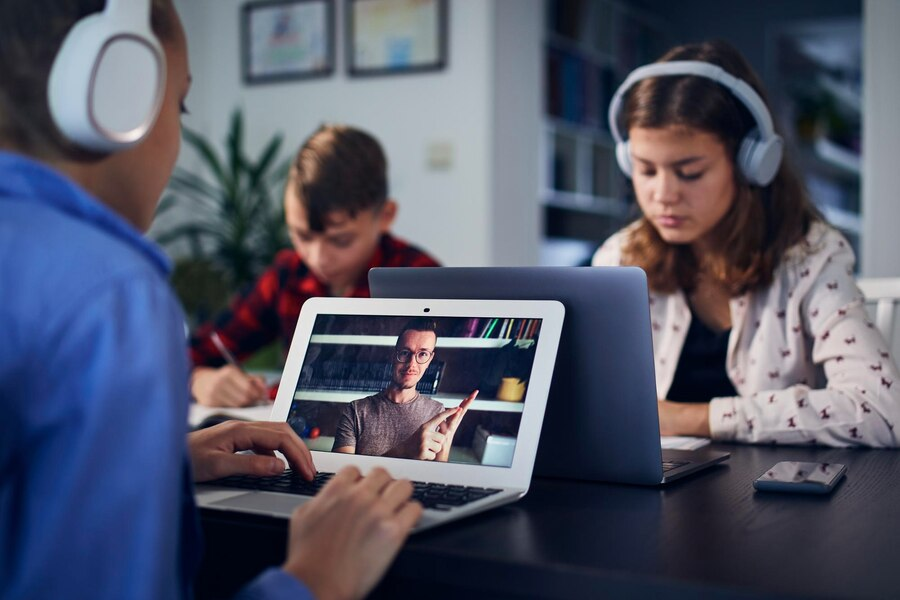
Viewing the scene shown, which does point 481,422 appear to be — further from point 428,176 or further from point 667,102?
point 428,176

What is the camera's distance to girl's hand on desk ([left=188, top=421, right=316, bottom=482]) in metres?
0.92

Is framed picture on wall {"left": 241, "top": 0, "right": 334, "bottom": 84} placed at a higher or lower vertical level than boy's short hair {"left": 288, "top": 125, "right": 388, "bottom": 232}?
higher

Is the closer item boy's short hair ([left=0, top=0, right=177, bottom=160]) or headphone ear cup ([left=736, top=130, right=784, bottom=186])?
boy's short hair ([left=0, top=0, right=177, bottom=160])

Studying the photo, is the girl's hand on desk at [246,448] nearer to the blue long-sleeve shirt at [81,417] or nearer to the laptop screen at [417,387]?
the laptop screen at [417,387]

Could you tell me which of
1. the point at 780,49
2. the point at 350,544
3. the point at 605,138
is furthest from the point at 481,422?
the point at 780,49

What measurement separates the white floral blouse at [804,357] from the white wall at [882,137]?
1.42 metres

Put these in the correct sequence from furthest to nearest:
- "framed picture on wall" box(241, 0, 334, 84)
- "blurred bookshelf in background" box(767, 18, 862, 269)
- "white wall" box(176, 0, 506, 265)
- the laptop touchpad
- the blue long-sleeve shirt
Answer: "blurred bookshelf in background" box(767, 18, 862, 269)
"framed picture on wall" box(241, 0, 334, 84)
"white wall" box(176, 0, 506, 265)
the laptop touchpad
the blue long-sleeve shirt

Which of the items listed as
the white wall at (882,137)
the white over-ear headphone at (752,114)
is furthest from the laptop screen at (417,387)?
the white wall at (882,137)

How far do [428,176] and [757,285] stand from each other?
7.77 feet

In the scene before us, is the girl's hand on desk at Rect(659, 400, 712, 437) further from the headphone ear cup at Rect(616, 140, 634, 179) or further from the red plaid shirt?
the red plaid shirt

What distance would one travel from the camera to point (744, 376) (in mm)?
1654

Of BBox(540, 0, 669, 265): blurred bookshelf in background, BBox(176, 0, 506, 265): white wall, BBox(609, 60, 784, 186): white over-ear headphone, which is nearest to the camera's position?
BBox(609, 60, 784, 186): white over-ear headphone

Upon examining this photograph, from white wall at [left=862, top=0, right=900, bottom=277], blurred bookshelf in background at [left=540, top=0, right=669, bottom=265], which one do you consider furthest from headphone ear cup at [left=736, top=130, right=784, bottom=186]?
blurred bookshelf in background at [left=540, top=0, right=669, bottom=265]

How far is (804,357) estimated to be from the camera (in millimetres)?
1623
